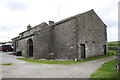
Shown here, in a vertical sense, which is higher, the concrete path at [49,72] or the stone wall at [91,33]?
the stone wall at [91,33]

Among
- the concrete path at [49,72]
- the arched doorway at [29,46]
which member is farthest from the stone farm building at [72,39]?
the concrete path at [49,72]

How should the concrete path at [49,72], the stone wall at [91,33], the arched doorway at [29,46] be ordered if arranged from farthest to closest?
the arched doorway at [29,46] → the stone wall at [91,33] → the concrete path at [49,72]

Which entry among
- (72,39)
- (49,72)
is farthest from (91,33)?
(49,72)

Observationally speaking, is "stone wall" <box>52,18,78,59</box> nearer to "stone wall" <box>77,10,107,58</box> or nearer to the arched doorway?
"stone wall" <box>77,10,107,58</box>

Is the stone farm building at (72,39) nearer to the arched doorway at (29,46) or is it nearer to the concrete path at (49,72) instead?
the arched doorway at (29,46)

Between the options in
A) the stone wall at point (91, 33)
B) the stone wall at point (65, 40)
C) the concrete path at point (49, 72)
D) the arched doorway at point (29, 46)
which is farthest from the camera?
the arched doorway at point (29, 46)

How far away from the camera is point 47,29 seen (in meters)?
21.7

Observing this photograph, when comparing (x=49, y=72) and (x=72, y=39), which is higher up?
(x=72, y=39)

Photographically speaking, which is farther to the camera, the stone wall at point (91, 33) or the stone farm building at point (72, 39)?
the stone wall at point (91, 33)

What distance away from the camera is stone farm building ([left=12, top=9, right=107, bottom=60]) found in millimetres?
18328

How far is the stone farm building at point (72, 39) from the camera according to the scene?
60.1 ft

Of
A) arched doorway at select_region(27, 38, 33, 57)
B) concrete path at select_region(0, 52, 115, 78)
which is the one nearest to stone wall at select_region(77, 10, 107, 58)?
concrete path at select_region(0, 52, 115, 78)

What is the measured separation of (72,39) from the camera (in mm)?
18359

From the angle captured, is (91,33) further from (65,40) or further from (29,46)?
(29,46)
